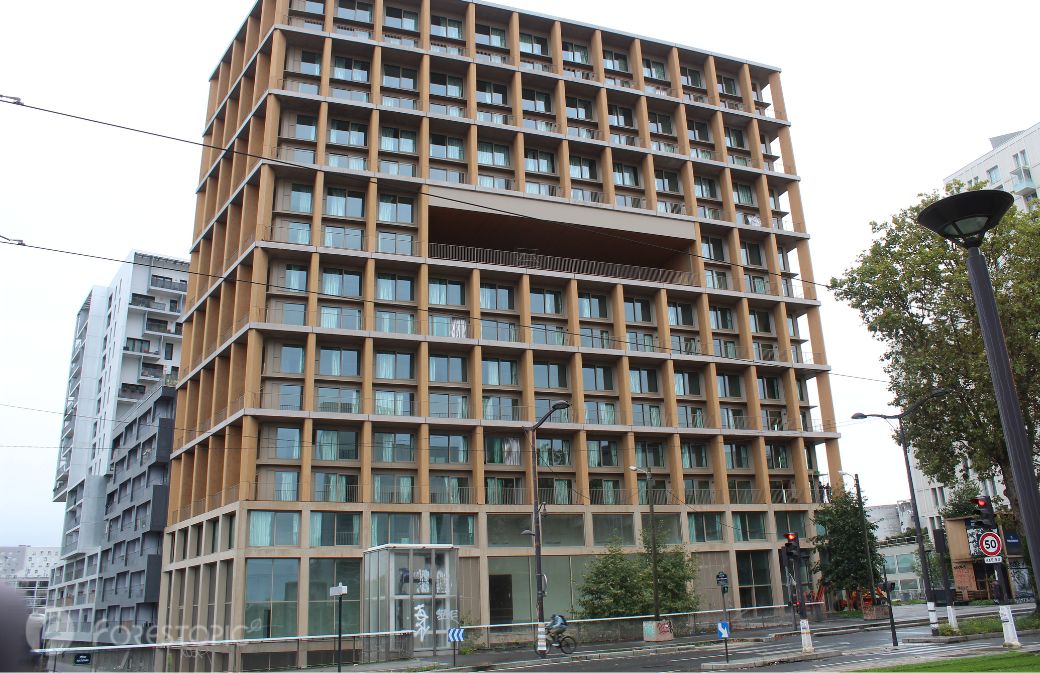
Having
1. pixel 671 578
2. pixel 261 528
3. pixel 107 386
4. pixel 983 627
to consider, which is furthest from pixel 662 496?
pixel 107 386

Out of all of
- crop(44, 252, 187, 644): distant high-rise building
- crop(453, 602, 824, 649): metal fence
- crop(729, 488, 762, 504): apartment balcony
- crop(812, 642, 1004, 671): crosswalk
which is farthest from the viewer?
crop(44, 252, 187, 644): distant high-rise building

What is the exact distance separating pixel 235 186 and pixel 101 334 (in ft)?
200

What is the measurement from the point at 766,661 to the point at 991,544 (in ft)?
22.4

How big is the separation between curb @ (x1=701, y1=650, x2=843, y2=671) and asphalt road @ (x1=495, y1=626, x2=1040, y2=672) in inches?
15.9

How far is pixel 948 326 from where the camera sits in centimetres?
3691

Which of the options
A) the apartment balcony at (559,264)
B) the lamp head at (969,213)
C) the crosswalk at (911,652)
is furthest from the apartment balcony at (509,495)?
the lamp head at (969,213)

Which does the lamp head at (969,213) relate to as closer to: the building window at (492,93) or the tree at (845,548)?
the tree at (845,548)

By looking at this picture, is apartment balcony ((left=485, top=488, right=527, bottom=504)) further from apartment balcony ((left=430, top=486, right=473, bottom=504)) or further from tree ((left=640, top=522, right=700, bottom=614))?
tree ((left=640, top=522, right=700, bottom=614))

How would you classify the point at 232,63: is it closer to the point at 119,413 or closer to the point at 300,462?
the point at 300,462

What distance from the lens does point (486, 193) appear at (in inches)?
2020

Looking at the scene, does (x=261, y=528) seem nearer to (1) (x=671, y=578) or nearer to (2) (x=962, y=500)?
(1) (x=671, y=578)

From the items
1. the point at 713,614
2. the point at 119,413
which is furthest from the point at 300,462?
the point at 119,413

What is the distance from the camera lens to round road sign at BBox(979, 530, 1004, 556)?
20875 millimetres

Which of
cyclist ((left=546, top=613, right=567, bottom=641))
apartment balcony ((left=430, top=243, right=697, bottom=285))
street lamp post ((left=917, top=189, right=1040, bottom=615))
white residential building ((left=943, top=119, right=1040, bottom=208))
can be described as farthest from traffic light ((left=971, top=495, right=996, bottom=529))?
white residential building ((left=943, top=119, right=1040, bottom=208))
